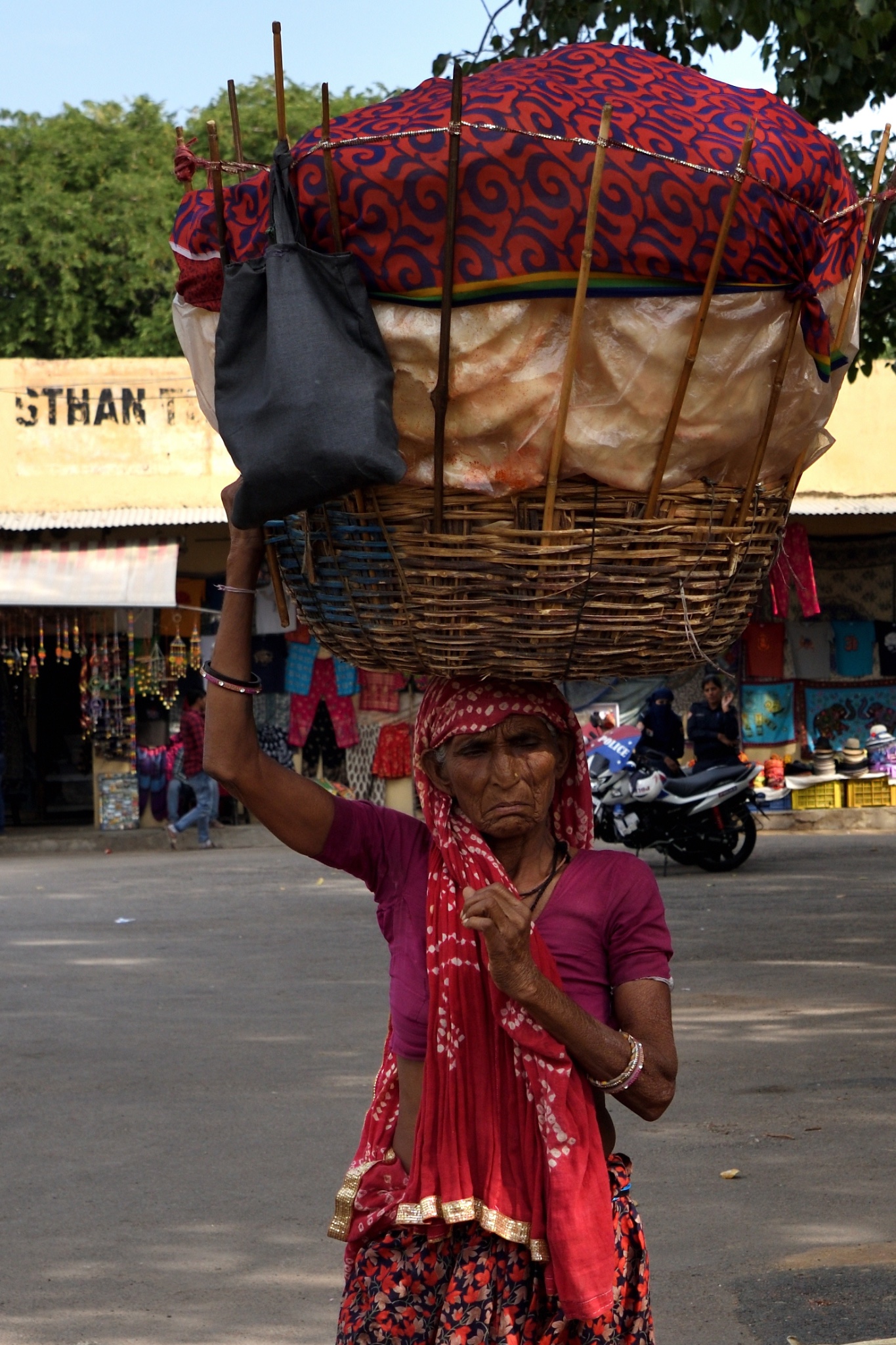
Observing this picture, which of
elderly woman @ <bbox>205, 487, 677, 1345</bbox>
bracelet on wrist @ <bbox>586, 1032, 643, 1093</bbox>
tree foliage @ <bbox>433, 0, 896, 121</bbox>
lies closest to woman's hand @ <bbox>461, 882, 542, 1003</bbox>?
elderly woman @ <bbox>205, 487, 677, 1345</bbox>

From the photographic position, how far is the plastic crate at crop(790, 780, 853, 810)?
15898 millimetres

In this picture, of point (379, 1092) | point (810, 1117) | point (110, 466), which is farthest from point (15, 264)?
point (379, 1092)

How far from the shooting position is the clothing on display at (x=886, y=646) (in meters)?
16.0

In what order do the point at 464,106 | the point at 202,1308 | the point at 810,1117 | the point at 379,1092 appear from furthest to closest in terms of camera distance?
the point at 810,1117 < the point at 202,1308 < the point at 379,1092 < the point at 464,106

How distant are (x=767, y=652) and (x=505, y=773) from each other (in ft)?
46.7

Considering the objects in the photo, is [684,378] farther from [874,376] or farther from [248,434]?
[874,376]

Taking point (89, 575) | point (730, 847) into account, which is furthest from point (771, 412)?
point (89, 575)

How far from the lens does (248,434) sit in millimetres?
1792

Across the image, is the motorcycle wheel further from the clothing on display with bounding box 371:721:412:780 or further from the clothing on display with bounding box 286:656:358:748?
the clothing on display with bounding box 286:656:358:748

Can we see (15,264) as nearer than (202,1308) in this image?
No

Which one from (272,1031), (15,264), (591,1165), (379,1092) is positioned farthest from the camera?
(15,264)

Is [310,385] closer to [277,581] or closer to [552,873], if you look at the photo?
[277,581]

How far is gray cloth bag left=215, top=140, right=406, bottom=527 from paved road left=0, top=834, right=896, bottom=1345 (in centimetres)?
273

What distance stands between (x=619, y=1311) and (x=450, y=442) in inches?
48.1
